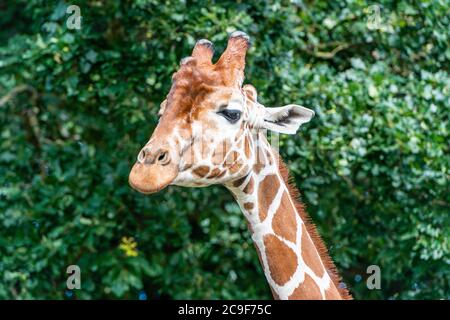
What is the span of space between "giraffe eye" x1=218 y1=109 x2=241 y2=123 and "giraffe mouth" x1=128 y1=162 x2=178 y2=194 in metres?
0.41

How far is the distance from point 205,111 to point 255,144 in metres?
0.33

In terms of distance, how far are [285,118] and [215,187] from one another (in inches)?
139

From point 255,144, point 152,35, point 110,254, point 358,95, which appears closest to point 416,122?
point 358,95

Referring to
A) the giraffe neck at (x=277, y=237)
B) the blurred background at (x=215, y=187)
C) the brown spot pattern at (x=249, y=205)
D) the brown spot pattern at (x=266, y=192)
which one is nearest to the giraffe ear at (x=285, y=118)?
the giraffe neck at (x=277, y=237)

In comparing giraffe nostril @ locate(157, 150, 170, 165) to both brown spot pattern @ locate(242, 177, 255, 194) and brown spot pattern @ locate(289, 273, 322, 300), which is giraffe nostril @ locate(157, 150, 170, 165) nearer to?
brown spot pattern @ locate(242, 177, 255, 194)

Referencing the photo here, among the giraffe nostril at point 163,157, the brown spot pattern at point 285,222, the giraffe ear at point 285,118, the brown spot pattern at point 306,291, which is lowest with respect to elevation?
the brown spot pattern at point 306,291

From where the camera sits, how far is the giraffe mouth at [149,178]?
4.01m

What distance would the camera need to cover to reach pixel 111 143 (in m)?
8.16

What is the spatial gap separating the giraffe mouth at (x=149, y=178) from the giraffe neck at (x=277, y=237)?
50 centimetres

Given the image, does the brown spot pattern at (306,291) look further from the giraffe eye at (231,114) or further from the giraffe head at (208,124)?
the giraffe eye at (231,114)

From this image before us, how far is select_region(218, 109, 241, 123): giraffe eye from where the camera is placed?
4336 millimetres

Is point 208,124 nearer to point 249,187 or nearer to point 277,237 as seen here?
point 249,187

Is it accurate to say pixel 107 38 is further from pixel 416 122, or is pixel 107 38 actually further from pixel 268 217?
pixel 268 217

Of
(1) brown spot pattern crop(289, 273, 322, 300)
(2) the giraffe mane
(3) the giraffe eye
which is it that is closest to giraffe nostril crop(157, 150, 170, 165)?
(3) the giraffe eye
